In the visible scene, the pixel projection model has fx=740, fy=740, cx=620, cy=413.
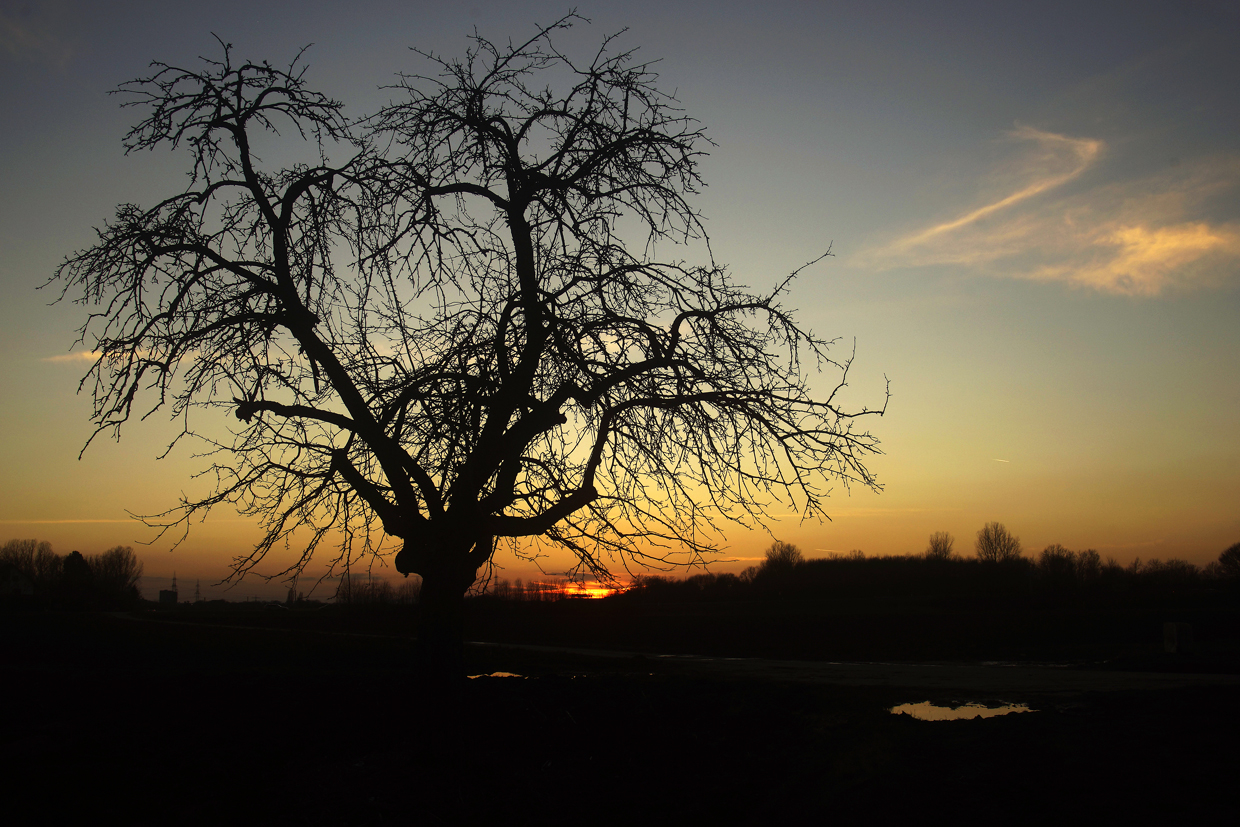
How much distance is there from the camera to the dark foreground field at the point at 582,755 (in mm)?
5801

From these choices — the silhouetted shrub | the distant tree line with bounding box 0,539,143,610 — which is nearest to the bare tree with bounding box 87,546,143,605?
the distant tree line with bounding box 0,539,143,610

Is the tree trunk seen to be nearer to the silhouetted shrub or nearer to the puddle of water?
the puddle of water

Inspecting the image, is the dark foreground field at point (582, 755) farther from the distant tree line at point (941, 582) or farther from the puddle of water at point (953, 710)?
the distant tree line at point (941, 582)

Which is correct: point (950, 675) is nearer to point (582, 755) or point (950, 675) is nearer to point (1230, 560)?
point (582, 755)

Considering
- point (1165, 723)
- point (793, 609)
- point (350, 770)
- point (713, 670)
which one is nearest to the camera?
point (350, 770)

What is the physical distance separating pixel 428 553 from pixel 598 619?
3971cm

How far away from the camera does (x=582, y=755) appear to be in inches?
296

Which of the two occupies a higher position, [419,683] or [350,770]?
[419,683]

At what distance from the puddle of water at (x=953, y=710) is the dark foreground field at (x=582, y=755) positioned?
0.56 meters

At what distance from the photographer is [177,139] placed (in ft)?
26.9

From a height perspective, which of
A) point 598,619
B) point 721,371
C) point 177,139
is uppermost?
point 177,139

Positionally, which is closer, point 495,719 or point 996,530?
point 495,719

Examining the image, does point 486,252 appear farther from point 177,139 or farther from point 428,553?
point 177,139

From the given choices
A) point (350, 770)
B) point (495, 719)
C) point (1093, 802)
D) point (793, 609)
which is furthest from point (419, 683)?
point (793, 609)
